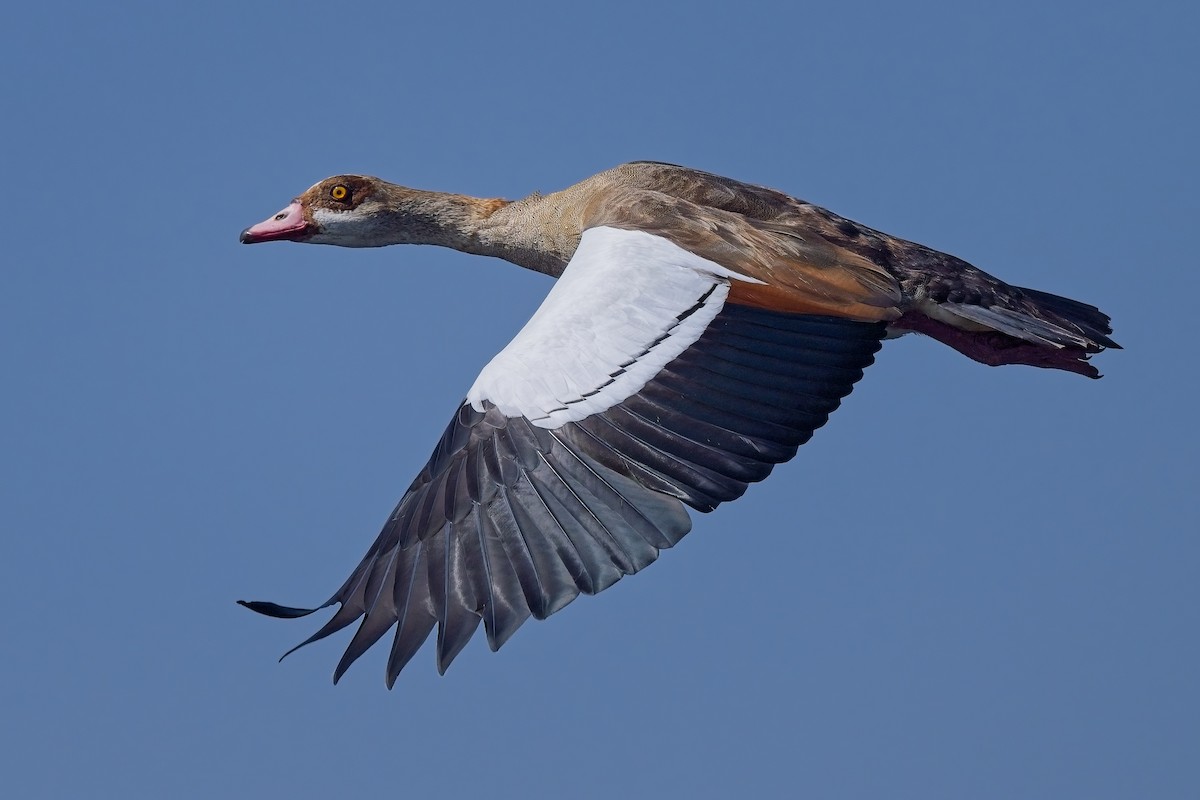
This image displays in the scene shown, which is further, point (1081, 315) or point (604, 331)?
point (1081, 315)

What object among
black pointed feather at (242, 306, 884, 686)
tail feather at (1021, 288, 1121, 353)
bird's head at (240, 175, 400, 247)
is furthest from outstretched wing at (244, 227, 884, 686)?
bird's head at (240, 175, 400, 247)

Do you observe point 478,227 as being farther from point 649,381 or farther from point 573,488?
point 573,488

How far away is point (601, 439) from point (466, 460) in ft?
1.85

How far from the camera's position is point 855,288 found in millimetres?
7043

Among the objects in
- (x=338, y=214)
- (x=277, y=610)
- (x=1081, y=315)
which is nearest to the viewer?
(x=277, y=610)

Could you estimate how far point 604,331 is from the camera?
21.5ft

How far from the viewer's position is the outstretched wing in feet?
19.1

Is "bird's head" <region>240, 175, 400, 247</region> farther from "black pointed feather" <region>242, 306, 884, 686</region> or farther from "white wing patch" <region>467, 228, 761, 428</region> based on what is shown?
"black pointed feather" <region>242, 306, 884, 686</region>

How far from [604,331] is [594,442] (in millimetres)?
580

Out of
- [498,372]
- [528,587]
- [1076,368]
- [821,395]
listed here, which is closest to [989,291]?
[1076,368]

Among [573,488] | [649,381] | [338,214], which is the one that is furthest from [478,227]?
[573,488]

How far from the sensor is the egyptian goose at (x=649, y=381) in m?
5.88

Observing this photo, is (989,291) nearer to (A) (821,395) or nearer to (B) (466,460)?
(A) (821,395)

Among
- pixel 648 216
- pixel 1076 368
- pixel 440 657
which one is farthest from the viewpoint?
pixel 1076 368
